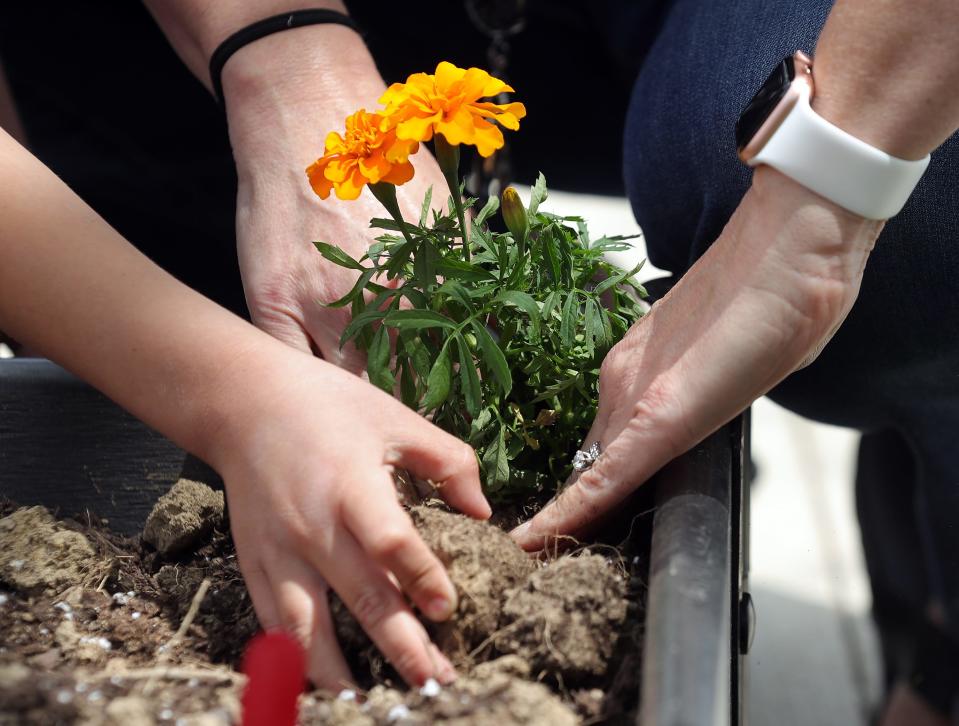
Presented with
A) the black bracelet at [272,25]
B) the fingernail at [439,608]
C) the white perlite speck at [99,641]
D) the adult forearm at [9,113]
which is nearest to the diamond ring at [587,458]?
the fingernail at [439,608]

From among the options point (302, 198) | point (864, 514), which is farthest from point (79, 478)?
point (864, 514)

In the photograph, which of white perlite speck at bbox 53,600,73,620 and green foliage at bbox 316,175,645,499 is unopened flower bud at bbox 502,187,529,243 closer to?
green foliage at bbox 316,175,645,499

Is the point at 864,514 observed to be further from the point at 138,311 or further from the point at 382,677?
the point at 138,311

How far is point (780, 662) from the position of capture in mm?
2064

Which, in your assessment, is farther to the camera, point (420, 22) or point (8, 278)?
point (420, 22)

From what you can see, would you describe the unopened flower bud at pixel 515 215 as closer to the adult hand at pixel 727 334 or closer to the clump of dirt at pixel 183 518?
the adult hand at pixel 727 334

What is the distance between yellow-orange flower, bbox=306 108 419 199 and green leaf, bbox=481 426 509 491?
0.87 ft

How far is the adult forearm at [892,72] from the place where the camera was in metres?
0.72

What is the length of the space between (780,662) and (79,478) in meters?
1.58

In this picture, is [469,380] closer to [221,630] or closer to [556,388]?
[556,388]

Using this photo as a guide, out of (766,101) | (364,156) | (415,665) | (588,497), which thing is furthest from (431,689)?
(766,101)

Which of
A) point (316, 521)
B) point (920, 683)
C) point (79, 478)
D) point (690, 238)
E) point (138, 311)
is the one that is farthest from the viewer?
point (920, 683)

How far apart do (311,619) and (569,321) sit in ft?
1.18

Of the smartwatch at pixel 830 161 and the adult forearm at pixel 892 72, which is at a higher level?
the adult forearm at pixel 892 72
